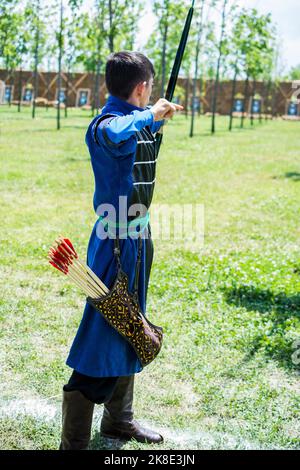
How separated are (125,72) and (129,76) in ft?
0.09

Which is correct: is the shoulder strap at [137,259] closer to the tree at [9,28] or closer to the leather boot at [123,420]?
the leather boot at [123,420]

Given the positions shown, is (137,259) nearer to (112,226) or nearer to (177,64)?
(112,226)

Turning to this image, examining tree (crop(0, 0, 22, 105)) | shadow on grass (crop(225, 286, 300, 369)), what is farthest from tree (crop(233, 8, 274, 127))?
shadow on grass (crop(225, 286, 300, 369))

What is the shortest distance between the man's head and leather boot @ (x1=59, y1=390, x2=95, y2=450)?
1561 millimetres

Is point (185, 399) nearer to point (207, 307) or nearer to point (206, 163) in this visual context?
point (207, 307)

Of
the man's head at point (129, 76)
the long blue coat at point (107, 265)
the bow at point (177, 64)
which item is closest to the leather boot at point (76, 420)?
the long blue coat at point (107, 265)

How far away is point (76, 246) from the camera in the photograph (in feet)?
27.2

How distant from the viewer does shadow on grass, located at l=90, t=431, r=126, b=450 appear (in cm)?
359

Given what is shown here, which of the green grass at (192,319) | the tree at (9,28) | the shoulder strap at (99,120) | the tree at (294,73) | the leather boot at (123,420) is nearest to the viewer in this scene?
the shoulder strap at (99,120)

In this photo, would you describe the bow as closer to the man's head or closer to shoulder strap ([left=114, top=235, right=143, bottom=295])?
the man's head

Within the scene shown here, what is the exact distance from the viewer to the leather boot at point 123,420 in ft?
11.8

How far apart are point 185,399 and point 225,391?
1.01 ft

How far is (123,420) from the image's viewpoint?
3627mm

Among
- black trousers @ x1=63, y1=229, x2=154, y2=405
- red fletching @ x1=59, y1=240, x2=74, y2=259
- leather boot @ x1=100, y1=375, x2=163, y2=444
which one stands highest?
red fletching @ x1=59, y1=240, x2=74, y2=259
